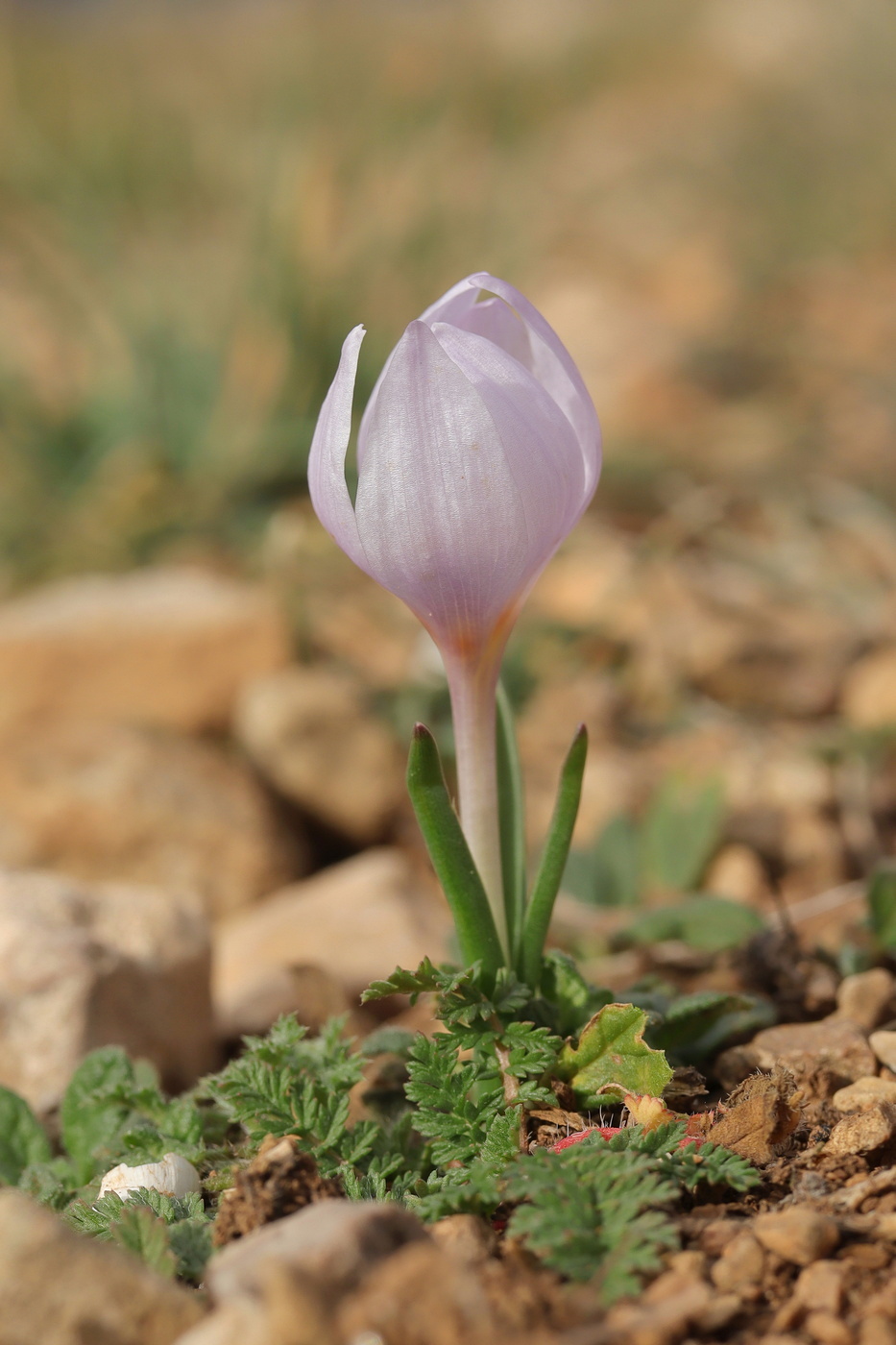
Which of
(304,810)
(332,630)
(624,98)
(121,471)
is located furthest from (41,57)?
(304,810)

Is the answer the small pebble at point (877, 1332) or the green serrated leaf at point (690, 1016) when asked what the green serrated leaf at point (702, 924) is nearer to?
the green serrated leaf at point (690, 1016)

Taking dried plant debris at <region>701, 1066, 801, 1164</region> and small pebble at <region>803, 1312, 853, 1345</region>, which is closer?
small pebble at <region>803, 1312, 853, 1345</region>

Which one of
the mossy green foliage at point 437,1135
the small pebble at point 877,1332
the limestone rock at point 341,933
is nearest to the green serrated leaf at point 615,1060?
the mossy green foliage at point 437,1135

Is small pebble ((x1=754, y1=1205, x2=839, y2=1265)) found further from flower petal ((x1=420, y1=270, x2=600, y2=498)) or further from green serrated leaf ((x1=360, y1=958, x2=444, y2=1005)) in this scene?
flower petal ((x1=420, y1=270, x2=600, y2=498))

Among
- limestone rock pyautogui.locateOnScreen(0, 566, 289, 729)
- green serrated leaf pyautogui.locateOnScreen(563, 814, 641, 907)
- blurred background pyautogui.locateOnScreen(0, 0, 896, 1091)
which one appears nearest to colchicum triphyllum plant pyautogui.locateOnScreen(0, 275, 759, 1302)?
blurred background pyautogui.locateOnScreen(0, 0, 896, 1091)

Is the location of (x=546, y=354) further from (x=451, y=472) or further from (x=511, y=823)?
(x=511, y=823)

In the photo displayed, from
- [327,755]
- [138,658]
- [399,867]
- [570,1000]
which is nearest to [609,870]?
[399,867]
